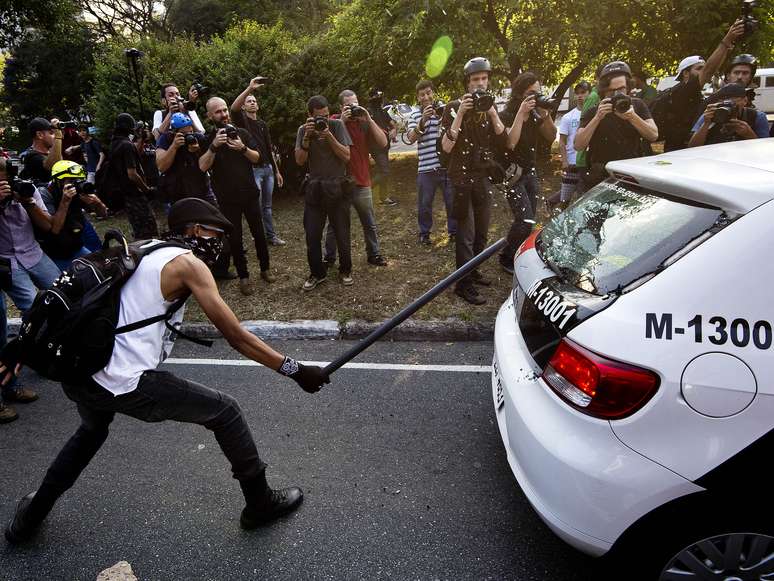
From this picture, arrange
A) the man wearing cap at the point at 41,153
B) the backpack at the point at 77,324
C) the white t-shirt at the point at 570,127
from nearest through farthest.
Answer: the backpack at the point at 77,324 → the man wearing cap at the point at 41,153 → the white t-shirt at the point at 570,127

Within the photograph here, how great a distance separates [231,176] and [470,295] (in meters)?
2.70

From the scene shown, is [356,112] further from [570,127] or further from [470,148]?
[570,127]

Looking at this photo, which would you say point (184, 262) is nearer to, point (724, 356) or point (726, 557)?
point (724, 356)

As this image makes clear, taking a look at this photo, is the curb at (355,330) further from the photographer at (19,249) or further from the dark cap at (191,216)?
the dark cap at (191,216)

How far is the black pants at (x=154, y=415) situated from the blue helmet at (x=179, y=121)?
11.9 ft

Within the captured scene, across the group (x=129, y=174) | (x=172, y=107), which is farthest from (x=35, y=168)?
(x=172, y=107)

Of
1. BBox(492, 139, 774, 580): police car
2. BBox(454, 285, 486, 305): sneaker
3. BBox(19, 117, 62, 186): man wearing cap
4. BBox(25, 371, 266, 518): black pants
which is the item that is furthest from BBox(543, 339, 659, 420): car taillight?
BBox(19, 117, 62, 186): man wearing cap

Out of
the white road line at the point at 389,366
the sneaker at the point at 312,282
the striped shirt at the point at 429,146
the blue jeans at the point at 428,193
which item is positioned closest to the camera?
the white road line at the point at 389,366

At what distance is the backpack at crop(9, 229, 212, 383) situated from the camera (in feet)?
6.64

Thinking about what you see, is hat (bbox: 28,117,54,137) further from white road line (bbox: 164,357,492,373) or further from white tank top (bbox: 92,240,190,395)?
white tank top (bbox: 92,240,190,395)

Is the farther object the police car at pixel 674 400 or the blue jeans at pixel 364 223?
the blue jeans at pixel 364 223

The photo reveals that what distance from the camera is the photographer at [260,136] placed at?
18.9 feet

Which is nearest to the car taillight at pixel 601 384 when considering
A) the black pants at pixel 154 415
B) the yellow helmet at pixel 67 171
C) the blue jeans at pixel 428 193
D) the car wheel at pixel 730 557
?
the car wheel at pixel 730 557

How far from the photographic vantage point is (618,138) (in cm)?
445
